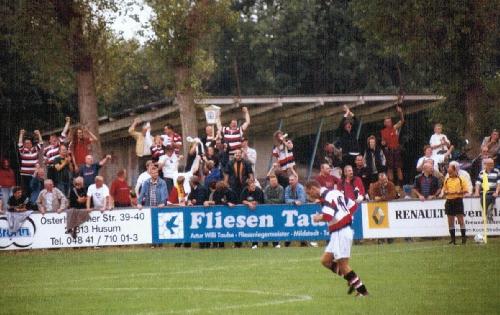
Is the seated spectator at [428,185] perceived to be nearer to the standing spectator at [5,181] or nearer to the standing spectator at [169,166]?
the standing spectator at [169,166]

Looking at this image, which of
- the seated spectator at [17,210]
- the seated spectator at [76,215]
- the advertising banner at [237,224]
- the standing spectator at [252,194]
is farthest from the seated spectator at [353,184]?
the seated spectator at [17,210]

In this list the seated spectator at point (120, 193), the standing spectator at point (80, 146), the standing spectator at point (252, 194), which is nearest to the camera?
the standing spectator at point (252, 194)

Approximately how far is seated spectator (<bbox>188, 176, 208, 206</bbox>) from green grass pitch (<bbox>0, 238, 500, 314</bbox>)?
173 cm

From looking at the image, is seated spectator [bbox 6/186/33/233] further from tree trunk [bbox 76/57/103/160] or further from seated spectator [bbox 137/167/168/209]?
tree trunk [bbox 76/57/103/160]

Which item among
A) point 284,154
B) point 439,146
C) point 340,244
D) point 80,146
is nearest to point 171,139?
point 80,146

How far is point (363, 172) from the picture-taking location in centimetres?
2955

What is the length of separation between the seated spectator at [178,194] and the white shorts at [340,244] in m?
12.8

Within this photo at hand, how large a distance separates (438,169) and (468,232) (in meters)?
2.87

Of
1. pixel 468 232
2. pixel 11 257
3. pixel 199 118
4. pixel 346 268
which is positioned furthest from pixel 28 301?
pixel 199 118

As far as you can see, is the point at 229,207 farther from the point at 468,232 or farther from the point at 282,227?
the point at 468,232

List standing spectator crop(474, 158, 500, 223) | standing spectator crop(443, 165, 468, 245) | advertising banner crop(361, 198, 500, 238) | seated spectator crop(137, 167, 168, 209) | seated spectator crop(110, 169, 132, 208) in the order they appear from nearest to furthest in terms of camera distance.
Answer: standing spectator crop(443, 165, 468, 245) < standing spectator crop(474, 158, 500, 223) < advertising banner crop(361, 198, 500, 238) < seated spectator crop(137, 167, 168, 209) < seated spectator crop(110, 169, 132, 208)

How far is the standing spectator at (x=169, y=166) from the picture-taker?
3017 centimetres

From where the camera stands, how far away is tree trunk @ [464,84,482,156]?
34.5m

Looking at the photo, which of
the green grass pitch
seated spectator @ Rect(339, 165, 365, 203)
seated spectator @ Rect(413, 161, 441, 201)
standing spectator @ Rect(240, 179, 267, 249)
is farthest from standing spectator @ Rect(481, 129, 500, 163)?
standing spectator @ Rect(240, 179, 267, 249)
